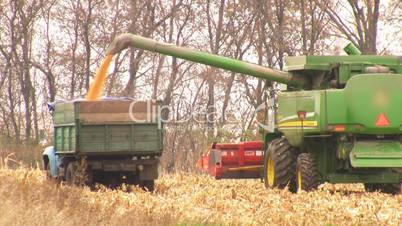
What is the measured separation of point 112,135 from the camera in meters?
18.0

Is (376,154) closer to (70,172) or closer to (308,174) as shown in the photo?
(308,174)

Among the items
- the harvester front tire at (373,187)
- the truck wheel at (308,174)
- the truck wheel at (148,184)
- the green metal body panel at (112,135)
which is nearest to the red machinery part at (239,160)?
the truck wheel at (148,184)

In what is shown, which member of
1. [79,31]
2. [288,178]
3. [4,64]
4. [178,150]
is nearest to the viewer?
[288,178]

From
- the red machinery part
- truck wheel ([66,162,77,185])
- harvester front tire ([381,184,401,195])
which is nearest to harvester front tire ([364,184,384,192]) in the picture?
harvester front tire ([381,184,401,195])

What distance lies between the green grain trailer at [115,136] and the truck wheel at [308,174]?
→ 3.32m

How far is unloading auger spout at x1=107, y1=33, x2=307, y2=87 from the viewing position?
1741cm

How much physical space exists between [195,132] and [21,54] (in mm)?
11551

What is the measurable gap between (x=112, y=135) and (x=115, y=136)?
6 centimetres

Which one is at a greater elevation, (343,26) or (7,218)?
(343,26)

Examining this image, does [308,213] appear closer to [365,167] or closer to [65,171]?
[365,167]

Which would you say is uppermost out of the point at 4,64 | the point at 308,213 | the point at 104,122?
the point at 4,64

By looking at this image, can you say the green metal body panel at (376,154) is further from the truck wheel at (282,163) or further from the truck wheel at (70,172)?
the truck wheel at (70,172)

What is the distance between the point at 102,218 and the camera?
9961 mm

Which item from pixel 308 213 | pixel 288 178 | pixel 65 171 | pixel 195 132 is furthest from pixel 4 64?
pixel 308 213
